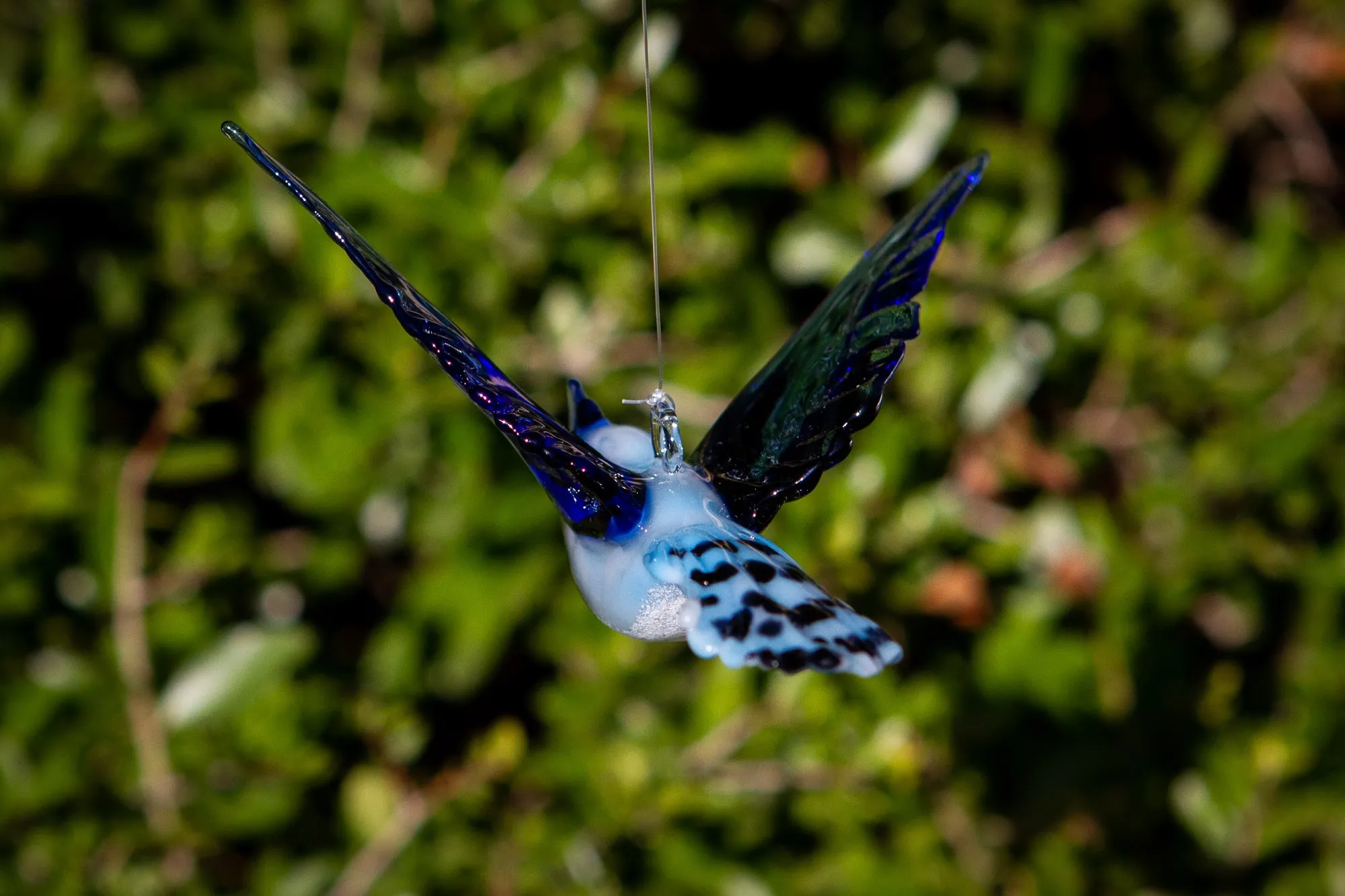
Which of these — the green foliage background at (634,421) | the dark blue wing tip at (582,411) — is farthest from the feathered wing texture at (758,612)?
the green foliage background at (634,421)

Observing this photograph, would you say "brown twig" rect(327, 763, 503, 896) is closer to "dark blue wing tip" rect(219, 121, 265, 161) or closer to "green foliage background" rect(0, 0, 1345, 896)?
"green foliage background" rect(0, 0, 1345, 896)

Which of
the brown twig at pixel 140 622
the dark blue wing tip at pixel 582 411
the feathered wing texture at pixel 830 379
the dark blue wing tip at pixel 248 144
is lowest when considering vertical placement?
the feathered wing texture at pixel 830 379

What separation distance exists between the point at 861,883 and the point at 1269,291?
678mm

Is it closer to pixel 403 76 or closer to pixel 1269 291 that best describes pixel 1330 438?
pixel 1269 291

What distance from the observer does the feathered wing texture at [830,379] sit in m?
0.40

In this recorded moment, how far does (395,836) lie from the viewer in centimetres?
92

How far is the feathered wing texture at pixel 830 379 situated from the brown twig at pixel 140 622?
21.3 inches

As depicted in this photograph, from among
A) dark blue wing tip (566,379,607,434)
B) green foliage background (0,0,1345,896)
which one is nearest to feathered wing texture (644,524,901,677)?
dark blue wing tip (566,379,607,434)

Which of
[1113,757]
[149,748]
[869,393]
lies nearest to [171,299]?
[149,748]

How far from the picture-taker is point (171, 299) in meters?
0.89

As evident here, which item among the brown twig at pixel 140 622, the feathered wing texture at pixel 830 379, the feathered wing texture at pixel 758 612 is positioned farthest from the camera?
the brown twig at pixel 140 622

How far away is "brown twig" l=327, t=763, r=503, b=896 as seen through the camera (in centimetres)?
91

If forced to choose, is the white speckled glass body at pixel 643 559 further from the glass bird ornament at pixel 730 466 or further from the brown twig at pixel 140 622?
the brown twig at pixel 140 622

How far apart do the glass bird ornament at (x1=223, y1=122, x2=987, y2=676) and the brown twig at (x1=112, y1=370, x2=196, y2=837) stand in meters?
0.50
